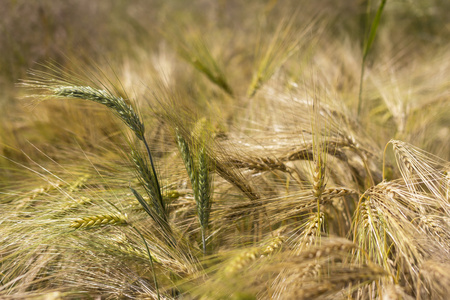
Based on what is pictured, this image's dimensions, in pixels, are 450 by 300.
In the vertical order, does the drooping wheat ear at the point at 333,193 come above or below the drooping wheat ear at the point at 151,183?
below

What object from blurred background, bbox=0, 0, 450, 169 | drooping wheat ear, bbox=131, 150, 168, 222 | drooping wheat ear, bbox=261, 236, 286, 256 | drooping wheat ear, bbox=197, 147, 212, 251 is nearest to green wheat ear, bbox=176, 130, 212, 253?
drooping wheat ear, bbox=197, 147, 212, 251

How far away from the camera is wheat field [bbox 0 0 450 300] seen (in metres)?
0.86

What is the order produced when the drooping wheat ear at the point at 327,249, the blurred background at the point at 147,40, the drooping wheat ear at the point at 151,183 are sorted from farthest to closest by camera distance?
1. the blurred background at the point at 147,40
2. the drooping wheat ear at the point at 151,183
3. the drooping wheat ear at the point at 327,249

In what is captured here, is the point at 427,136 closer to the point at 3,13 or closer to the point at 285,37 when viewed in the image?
the point at 285,37

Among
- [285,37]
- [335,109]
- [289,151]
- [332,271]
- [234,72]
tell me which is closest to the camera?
[332,271]

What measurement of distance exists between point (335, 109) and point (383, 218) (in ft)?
2.21

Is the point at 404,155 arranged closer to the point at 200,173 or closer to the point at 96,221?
the point at 200,173

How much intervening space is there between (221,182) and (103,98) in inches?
19.8

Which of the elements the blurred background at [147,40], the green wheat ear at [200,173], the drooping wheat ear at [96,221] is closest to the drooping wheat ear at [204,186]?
the green wheat ear at [200,173]

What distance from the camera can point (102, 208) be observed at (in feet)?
3.30

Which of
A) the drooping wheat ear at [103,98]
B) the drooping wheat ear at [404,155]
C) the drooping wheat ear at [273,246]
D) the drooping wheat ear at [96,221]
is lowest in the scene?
the drooping wheat ear at [273,246]

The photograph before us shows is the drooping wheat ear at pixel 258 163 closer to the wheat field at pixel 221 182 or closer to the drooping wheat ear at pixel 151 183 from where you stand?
the wheat field at pixel 221 182

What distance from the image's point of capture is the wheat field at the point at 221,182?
86 cm

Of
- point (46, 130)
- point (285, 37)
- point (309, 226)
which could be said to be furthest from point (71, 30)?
point (309, 226)
